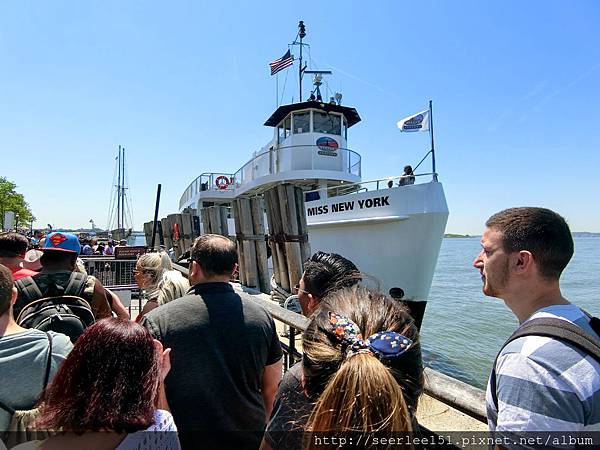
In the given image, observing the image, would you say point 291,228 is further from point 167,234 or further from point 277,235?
point 167,234

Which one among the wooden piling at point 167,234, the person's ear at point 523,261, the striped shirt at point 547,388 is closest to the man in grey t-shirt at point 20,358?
the striped shirt at point 547,388

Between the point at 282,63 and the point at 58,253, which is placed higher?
the point at 282,63

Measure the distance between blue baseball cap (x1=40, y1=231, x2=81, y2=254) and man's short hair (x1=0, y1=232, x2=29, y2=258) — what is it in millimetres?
790

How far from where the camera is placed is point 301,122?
14555 mm

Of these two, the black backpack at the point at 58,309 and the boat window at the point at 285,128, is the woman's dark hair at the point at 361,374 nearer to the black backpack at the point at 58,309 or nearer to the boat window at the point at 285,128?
the black backpack at the point at 58,309

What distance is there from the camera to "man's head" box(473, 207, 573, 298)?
1.49m

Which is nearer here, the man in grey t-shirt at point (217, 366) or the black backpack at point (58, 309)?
the man in grey t-shirt at point (217, 366)

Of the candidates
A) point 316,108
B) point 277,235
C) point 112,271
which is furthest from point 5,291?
point 316,108

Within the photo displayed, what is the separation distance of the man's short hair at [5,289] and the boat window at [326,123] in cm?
1333

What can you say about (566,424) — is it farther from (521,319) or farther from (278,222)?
(278,222)

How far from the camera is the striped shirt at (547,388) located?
1091 mm

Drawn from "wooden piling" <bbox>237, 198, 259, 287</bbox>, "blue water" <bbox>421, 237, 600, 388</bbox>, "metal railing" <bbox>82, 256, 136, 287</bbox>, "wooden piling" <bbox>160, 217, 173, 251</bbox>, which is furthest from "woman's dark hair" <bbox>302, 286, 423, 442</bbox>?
"wooden piling" <bbox>160, 217, 173, 251</bbox>

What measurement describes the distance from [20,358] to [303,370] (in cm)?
126

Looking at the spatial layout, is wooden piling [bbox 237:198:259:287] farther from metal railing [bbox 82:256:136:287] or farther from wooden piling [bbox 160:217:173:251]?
wooden piling [bbox 160:217:173:251]
